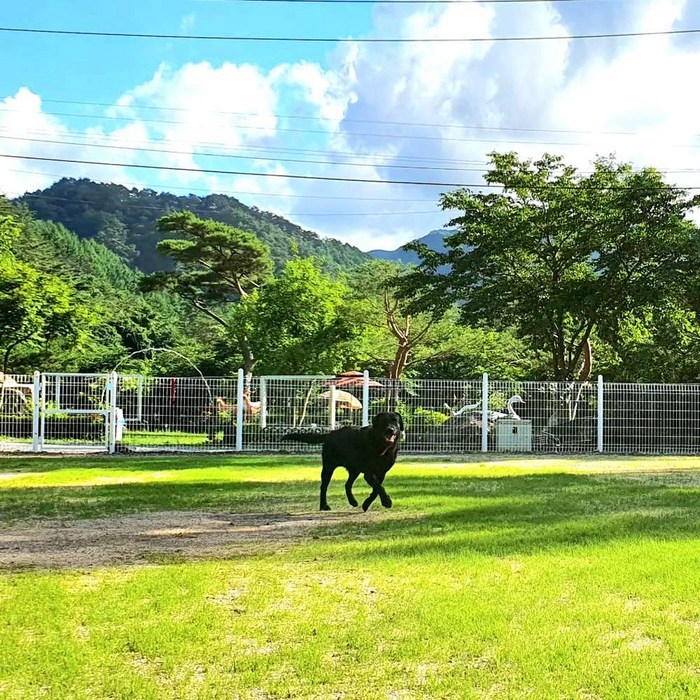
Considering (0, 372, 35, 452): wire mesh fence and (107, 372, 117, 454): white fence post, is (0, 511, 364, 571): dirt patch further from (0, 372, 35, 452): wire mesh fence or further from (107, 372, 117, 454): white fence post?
(0, 372, 35, 452): wire mesh fence

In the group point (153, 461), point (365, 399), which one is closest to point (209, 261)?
point (365, 399)

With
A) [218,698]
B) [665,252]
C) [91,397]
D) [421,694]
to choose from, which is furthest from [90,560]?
[665,252]

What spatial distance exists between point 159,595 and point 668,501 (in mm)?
6221

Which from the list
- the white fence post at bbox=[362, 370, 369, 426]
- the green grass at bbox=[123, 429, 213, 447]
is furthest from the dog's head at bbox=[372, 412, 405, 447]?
the green grass at bbox=[123, 429, 213, 447]

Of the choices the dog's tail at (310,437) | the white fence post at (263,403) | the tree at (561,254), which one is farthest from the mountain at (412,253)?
the dog's tail at (310,437)

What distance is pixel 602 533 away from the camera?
631cm

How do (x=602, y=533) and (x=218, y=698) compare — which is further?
(x=602, y=533)

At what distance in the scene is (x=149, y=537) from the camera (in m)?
6.33

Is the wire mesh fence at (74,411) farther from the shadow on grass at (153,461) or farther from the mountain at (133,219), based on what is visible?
the mountain at (133,219)

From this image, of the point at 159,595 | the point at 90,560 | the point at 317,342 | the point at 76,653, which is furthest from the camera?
the point at 317,342

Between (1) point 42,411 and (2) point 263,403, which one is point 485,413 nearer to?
(2) point 263,403

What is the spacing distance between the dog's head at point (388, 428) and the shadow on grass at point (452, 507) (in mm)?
741

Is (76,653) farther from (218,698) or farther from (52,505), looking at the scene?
(52,505)

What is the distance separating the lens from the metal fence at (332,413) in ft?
52.7
